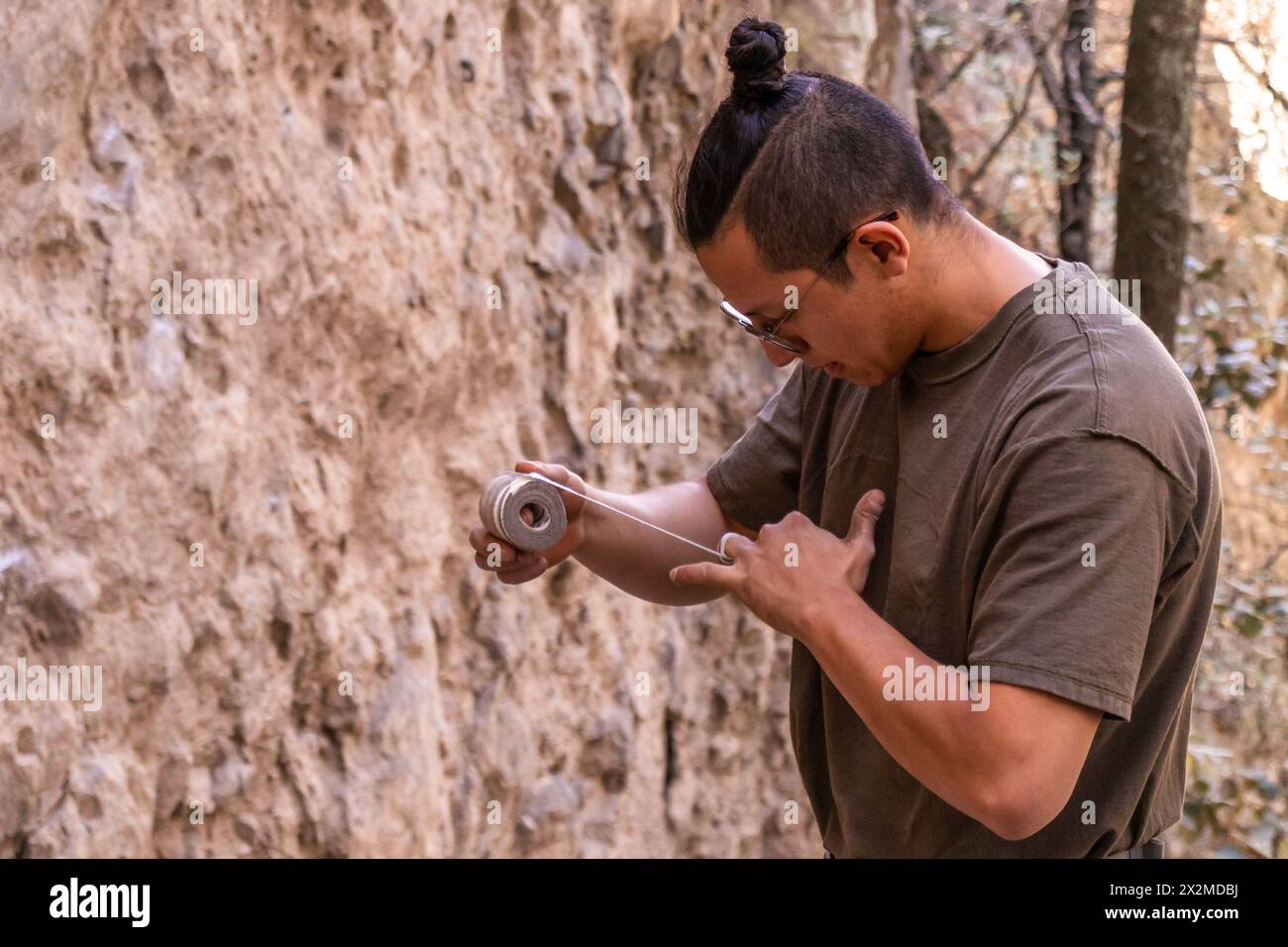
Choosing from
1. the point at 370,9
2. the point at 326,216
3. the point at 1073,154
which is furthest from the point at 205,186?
the point at 1073,154

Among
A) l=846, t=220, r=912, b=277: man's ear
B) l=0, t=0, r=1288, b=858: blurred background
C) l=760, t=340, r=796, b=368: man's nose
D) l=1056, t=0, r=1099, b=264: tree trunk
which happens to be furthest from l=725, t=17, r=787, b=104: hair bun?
l=1056, t=0, r=1099, b=264: tree trunk

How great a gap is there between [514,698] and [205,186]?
5.52 feet

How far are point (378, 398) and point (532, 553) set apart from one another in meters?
1.18

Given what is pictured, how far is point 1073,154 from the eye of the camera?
577 cm

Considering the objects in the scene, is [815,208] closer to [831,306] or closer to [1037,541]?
[831,306]

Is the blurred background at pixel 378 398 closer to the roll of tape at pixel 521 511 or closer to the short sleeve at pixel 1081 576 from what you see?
the roll of tape at pixel 521 511

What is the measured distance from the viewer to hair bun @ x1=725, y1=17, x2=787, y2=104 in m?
2.01

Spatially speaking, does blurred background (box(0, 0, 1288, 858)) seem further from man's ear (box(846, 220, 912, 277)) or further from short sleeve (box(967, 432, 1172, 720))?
short sleeve (box(967, 432, 1172, 720))

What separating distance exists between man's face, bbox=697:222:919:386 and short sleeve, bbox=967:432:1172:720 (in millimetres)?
347

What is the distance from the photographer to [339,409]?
10.6ft

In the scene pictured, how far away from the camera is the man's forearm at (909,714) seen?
5.60 feet

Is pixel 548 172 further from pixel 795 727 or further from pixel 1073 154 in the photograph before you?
pixel 1073 154

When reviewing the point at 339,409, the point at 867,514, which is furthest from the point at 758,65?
the point at 339,409

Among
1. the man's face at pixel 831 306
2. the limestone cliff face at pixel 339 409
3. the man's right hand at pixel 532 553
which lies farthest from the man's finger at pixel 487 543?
the limestone cliff face at pixel 339 409
